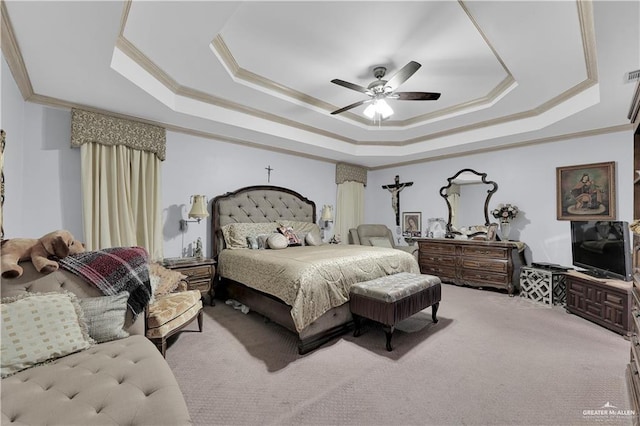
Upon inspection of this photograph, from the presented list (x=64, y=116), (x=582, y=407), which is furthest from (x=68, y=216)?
(x=582, y=407)

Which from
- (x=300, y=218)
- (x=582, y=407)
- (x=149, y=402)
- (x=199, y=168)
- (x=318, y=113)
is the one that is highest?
(x=318, y=113)

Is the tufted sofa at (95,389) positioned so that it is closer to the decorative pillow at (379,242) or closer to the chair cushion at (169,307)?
the chair cushion at (169,307)

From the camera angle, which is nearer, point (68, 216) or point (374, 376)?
point (374, 376)

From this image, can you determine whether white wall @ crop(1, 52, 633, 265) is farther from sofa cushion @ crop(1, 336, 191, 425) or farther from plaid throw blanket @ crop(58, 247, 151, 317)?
sofa cushion @ crop(1, 336, 191, 425)

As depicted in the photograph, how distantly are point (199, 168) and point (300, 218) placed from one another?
1.93 m

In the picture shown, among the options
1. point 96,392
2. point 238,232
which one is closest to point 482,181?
point 238,232

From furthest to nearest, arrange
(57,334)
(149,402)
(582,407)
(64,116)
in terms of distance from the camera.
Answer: (64,116)
(582,407)
(57,334)
(149,402)

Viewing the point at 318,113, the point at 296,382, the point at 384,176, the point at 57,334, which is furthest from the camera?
the point at 384,176

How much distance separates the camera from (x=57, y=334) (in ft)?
4.68

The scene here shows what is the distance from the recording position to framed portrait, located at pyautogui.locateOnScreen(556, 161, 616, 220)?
370 cm

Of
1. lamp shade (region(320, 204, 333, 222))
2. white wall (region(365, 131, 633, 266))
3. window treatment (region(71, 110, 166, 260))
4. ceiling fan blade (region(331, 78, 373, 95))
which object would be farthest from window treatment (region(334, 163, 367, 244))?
window treatment (region(71, 110, 166, 260))

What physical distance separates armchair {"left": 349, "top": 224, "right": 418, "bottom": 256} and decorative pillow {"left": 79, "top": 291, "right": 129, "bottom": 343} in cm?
452

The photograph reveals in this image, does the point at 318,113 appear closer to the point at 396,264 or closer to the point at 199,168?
the point at 199,168

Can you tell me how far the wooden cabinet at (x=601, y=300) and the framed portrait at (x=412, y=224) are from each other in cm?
262
